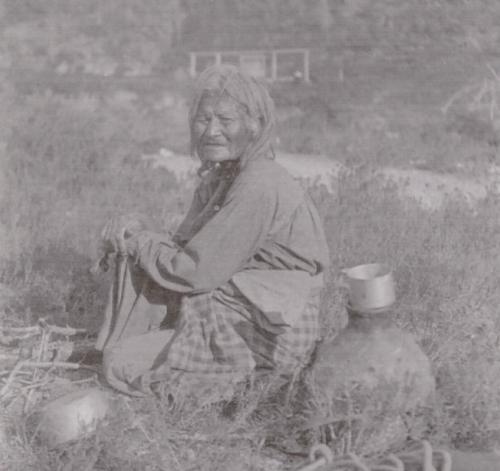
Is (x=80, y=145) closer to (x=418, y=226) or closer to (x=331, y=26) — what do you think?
(x=418, y=226)

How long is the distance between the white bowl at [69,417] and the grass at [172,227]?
0.05 metres

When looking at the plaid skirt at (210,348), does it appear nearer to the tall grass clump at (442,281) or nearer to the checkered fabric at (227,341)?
the checkered fabric at (227,341)

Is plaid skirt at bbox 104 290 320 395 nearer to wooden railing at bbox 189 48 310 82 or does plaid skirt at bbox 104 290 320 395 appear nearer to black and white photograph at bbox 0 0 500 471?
black and white photograph at bbox 0 0 500 471

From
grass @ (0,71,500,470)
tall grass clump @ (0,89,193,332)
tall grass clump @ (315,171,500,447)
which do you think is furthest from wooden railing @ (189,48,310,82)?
tall grass clump @ (315,171,500,447)

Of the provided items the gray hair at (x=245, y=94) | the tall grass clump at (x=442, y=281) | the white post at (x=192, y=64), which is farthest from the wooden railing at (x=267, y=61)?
the gray hair at (x=245, y=94)

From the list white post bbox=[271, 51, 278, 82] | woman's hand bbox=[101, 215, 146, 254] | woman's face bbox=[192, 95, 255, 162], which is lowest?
woman's hand bbox=[101, 215, 146, 254]

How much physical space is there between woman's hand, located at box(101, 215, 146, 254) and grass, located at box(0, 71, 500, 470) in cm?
26

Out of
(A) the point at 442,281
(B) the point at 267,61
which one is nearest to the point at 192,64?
(B) the point at 267,61

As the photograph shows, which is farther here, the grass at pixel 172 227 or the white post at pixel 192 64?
the white post at pixel 192 64

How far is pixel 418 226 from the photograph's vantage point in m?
5.11

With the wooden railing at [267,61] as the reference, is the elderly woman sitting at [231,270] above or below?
below

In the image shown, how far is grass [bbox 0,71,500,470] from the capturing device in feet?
8.52

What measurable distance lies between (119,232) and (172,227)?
8.24 ft

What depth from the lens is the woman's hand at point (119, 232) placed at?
2.93m
